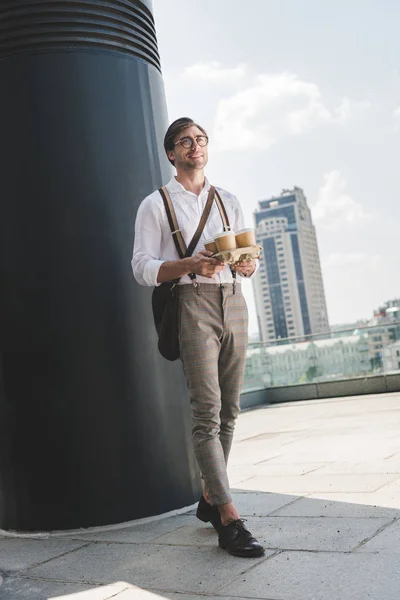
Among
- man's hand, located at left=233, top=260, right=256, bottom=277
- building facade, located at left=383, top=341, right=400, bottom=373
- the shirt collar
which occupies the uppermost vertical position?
the shirt collar

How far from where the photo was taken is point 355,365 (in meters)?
11.8

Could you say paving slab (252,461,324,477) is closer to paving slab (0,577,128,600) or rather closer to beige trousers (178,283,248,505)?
beige trousers (178,283,248,505)

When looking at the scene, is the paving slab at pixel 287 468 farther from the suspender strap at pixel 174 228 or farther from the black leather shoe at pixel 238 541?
the suspender strap at pixel 174 228

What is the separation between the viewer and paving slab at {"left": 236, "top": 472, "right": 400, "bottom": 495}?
166 inches

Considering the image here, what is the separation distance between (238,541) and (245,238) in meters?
1.25

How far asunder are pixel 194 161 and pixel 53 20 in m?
1.31

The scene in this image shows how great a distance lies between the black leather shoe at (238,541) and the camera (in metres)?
3.00

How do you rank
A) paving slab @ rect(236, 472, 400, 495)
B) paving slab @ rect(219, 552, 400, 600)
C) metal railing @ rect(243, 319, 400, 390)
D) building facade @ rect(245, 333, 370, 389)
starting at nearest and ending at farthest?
paving slab @ rect(219, 552, 400, 600), paving slab @ rect(236, 472, 400, 495), metal railing @ rect(243, 319, 400, 390), building facade @ rect(245, 333, 370, 389)

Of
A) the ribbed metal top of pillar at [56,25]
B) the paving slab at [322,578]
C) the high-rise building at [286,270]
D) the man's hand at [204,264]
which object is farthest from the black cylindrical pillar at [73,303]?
the high-rise building at [286,270]

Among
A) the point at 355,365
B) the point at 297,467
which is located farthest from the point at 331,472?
the point at 355,365

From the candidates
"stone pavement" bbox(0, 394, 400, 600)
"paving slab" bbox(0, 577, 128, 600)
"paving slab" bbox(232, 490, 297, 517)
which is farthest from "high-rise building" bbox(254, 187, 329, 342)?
"paving slab" bbox(0, 577, 128, 600)

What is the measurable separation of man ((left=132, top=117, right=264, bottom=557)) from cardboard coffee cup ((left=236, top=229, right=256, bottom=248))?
4.9 inches

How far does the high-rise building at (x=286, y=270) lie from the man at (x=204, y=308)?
13921 cm

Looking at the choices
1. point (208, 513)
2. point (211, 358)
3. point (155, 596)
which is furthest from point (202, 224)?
point (155, 596)
